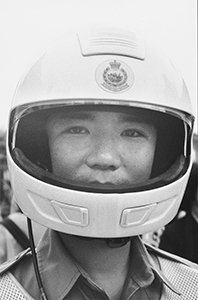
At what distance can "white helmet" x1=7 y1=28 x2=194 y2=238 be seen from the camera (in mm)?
1082

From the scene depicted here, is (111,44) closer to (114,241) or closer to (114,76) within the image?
(114,76)

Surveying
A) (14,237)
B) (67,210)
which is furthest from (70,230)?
(14,237)

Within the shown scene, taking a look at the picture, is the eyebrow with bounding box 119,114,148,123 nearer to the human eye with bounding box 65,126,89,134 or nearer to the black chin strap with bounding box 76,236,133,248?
the human eye with bounding box 65,126,89,134

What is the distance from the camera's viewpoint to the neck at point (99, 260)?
3.82 ft

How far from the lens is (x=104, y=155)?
3.50 feet

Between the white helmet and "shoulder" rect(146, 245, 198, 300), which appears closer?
the white helmet

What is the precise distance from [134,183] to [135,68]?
0.26 meters

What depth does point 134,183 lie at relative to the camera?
110 centimetres

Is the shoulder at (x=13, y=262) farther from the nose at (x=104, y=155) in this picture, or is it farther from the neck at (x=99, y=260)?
the nose at (x=104, y=155)

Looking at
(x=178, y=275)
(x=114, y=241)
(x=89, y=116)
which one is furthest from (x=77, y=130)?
(x=178, y=275)

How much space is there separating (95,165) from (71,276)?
256 millimetres

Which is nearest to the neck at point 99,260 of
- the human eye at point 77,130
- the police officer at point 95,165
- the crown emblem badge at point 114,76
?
the police officer at point 95,165

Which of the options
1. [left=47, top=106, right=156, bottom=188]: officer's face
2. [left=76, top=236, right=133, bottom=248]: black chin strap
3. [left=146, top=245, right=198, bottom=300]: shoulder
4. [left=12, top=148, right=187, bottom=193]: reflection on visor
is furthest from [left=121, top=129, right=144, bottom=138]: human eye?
[left=146, top=245, right=198, bottom=300]: shoulder

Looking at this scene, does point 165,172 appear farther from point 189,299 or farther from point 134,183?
point 189,299
